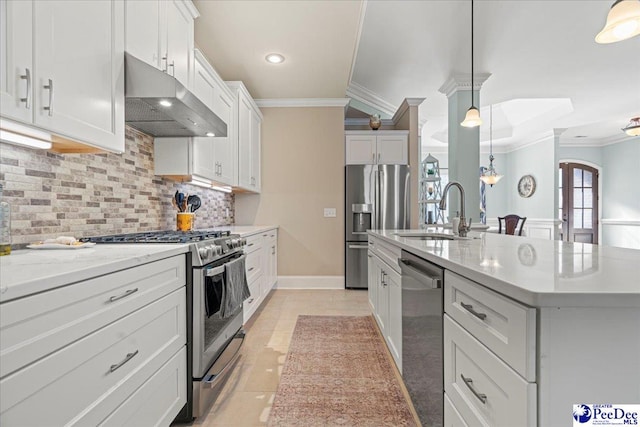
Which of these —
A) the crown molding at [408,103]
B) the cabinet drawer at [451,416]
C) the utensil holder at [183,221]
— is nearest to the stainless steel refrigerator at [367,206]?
the crown molding at [408,103]

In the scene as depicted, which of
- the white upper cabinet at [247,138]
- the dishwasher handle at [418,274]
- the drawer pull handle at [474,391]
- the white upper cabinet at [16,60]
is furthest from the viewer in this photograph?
the white upper cabinet at [247,138]

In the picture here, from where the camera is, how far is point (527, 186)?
8.28 metres

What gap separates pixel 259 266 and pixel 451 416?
263 centimetres

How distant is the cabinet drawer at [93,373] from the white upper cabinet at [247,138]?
245 centimetres

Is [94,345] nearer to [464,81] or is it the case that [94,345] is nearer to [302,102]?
[302,102]

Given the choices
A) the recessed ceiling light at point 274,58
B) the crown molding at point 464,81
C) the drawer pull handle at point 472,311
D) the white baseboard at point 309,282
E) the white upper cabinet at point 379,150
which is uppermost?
the crown molding at point 464,81

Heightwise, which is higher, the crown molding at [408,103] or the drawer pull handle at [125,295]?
the crown molding at [408,103]

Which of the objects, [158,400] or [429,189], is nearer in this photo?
[158,400]

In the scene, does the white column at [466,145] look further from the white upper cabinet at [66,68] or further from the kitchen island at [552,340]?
the white upper cabinet at [66,68]

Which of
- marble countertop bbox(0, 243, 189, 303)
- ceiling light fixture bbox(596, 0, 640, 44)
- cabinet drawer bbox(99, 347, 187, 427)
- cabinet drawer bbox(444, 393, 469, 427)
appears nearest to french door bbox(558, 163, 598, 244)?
ceiling light fixture bbox(596, 0, 640, 44)

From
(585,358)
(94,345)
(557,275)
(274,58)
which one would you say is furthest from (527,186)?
(94,345)

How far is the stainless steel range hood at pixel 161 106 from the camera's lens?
1730mm

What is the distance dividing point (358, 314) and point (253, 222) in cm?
206

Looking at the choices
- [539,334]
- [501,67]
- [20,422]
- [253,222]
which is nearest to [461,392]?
[539,334]
